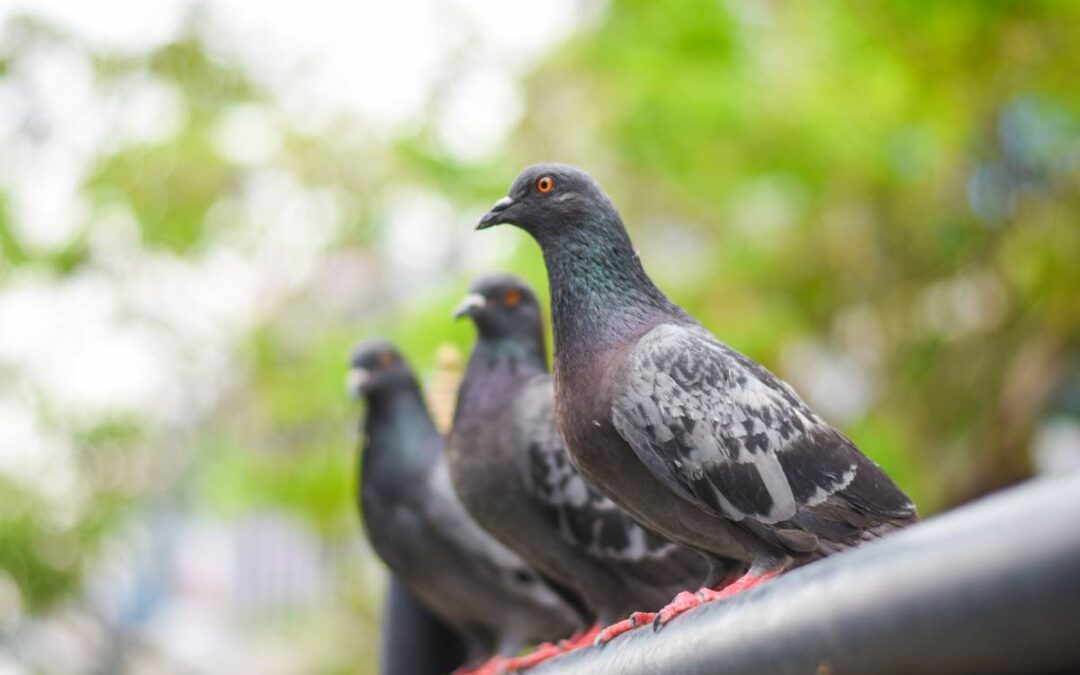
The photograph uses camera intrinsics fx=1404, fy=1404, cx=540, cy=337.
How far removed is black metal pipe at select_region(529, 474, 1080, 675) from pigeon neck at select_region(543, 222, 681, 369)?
1.82 metres

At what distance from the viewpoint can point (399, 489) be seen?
18.1 ft

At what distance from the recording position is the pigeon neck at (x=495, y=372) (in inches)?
193

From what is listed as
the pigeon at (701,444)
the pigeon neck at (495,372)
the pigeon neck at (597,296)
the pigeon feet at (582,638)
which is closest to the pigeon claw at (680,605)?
the pigeon at (701,444)

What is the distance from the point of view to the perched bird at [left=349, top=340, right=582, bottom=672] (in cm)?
536

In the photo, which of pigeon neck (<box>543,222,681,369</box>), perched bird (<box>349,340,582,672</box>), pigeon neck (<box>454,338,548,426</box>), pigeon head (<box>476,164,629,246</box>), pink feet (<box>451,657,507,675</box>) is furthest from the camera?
perched bird (<box>349,340,582,672</box>)

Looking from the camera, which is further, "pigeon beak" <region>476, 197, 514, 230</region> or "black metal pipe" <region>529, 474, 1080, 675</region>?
"pigeon beak" <region>476, 197, 514, 230</region>

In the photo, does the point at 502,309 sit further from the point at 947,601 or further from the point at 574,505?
the point at 947,601

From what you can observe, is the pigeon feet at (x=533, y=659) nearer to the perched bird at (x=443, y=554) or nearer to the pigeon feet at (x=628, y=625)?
the perched bird at (x=443, y=554)

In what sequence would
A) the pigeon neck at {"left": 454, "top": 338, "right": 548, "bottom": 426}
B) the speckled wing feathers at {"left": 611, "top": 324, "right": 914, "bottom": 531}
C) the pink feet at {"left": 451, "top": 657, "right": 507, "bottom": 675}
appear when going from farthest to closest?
the pigeon neck at {"left": 454, "top": 338, "right": 548, "bottom": 426}, the pink feet at {"left": 451, "top": 657, "right": 507, "bottom": 675}, the speckled wing feathers at {"left": 611, "top": 324, "right": 914, "bottom": 531}

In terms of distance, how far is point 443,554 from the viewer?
5367 millimetres

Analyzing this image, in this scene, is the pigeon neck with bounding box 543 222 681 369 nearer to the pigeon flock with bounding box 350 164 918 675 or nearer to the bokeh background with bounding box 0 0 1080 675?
the pigeon flock with bounding box 350 164 918 675

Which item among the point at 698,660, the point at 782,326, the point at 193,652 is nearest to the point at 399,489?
the point at 698,660

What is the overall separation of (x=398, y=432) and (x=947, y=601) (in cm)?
463

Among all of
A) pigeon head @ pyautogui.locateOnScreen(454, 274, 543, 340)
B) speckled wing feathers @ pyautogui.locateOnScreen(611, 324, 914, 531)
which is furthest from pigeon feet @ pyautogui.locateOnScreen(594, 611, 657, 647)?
pigeon head @ pyautogui.locateOnScreen(454, 274, 543, 340)
